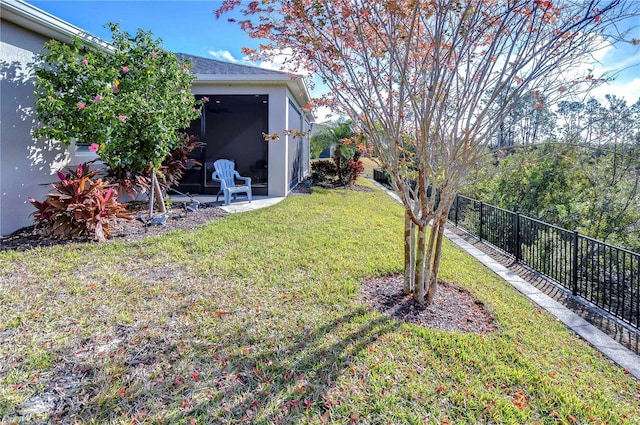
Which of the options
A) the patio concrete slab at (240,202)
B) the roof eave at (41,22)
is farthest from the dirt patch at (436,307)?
the roof eave at (41,22)

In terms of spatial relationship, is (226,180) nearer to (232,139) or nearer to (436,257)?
(232,139)

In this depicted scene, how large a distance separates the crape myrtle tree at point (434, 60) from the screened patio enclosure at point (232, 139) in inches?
260

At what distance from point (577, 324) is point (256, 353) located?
11.9 ft

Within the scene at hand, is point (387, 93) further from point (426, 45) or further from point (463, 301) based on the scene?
→ point (463, 301)

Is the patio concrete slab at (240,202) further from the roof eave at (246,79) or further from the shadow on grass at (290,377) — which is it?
the shadow on grass at (290,377)

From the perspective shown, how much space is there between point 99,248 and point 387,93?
14.3 feet

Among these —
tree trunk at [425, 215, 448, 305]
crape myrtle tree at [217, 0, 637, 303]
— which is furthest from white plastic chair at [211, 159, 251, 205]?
tree trunk at [425, 215, 448, 305]

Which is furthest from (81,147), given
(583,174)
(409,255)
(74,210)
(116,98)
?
(583,174)

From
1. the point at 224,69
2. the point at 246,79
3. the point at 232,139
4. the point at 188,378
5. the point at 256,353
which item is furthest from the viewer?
the point at 232,139

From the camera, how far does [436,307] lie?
12.3ft

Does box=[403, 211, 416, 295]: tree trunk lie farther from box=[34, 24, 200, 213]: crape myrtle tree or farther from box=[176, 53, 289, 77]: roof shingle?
box=[176, 53, 289, 77]: roof shingle

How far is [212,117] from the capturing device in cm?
1236

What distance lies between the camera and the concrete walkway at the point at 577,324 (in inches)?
126

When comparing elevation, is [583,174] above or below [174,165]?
below
